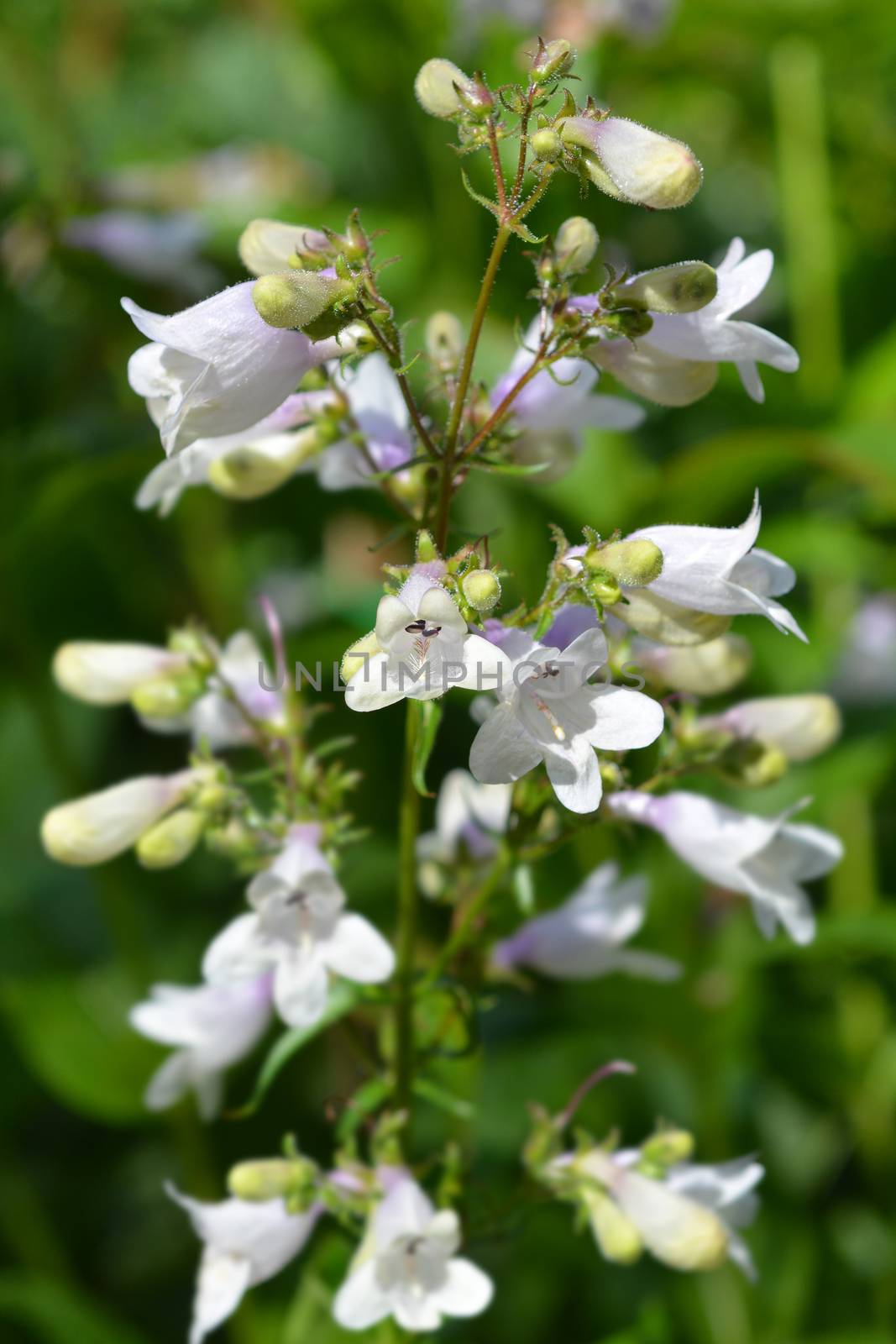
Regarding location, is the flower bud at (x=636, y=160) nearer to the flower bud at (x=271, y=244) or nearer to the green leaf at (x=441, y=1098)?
the flower bud at (x=271, y=244)

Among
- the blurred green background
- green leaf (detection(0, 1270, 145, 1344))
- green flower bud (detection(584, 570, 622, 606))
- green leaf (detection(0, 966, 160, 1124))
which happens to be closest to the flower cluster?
green flower bud (detection(584, 570, 622, 606))

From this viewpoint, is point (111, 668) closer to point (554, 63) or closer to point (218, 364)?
point (218, 364)

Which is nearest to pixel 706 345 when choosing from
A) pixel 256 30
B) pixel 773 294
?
pixel 773 294

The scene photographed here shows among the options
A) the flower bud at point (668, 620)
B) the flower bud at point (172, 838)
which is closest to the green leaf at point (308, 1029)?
the flower bud at point (172, 838)

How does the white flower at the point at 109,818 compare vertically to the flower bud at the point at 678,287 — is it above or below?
below

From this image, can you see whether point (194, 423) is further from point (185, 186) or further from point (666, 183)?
point (185, 186)

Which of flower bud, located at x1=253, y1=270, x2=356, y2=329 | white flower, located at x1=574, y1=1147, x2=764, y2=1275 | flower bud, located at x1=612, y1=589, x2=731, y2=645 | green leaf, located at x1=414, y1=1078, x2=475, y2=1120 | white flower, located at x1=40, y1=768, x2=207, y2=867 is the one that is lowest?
white flower, located at x1=574, y1=1147, x2=764, y2=1275

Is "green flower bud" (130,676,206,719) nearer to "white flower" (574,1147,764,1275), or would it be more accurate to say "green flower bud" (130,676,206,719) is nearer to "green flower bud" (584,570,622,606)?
"green flower bud" (584,570,622,606)
